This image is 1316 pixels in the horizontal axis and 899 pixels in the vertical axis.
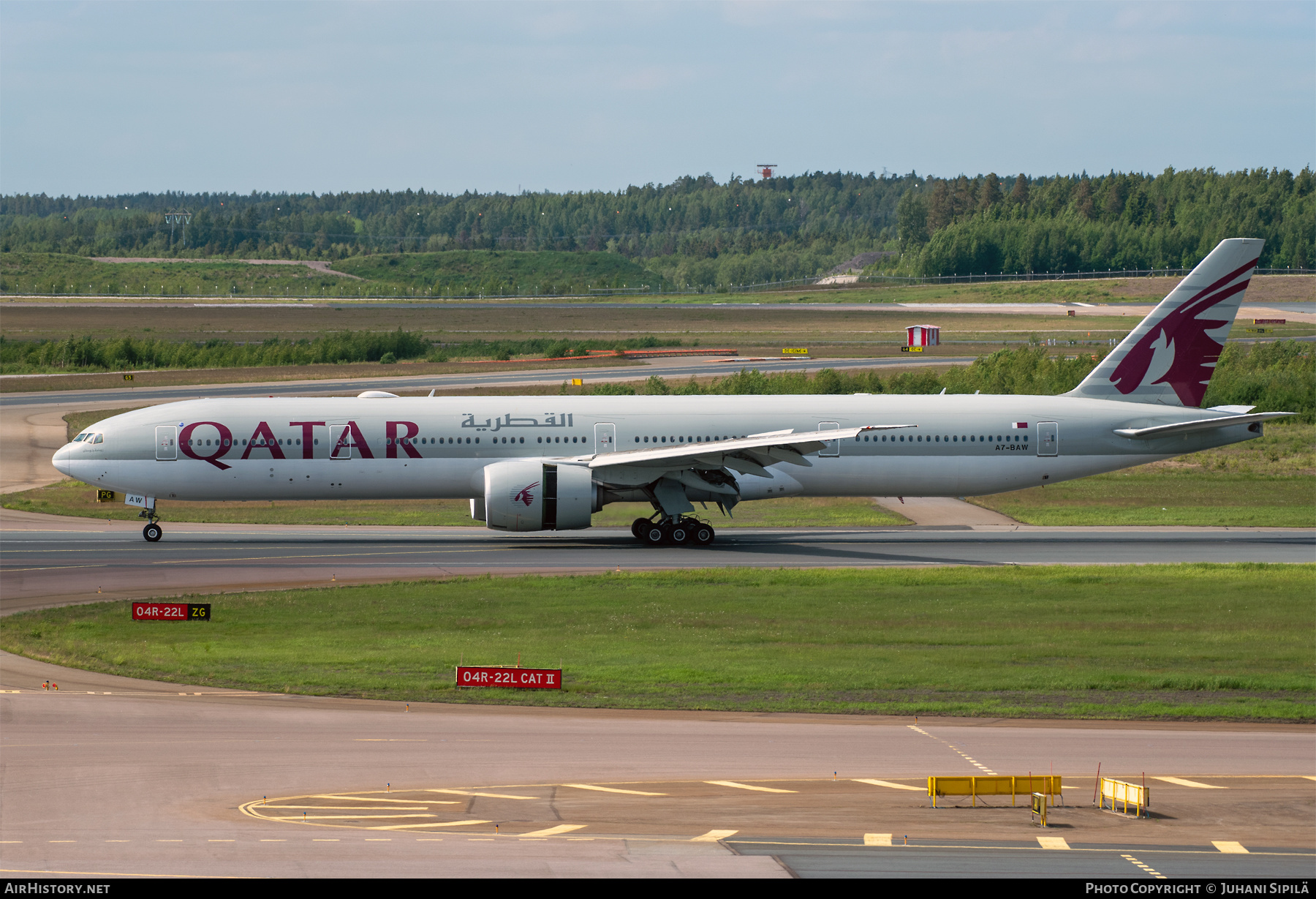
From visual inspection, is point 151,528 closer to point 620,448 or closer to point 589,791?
point 620,448

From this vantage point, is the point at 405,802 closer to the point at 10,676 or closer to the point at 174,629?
the point at 10,676

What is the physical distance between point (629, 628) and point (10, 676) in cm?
1319

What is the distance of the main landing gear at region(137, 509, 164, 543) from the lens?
45.1 metres

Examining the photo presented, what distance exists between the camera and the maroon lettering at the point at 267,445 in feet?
146

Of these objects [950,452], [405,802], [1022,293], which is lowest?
[405,802]

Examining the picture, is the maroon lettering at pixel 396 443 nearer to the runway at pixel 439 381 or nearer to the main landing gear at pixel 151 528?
the main landing gear at pixel 151 528

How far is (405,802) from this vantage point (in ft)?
64.7

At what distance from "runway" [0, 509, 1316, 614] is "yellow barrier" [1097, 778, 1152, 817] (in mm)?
20674

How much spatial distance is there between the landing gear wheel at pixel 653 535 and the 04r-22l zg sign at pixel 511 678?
58.6ft

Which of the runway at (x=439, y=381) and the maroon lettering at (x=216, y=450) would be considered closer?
the maroon lettering at (x=216, y=450)

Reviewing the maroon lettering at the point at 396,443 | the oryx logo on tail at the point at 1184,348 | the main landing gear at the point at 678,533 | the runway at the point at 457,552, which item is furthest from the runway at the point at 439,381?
the oryx logo on tail at the point at 1184,348

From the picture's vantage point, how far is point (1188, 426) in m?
45.2

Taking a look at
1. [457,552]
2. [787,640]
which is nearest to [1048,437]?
[787,640]

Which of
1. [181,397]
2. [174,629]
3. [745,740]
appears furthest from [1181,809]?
[181,397]
